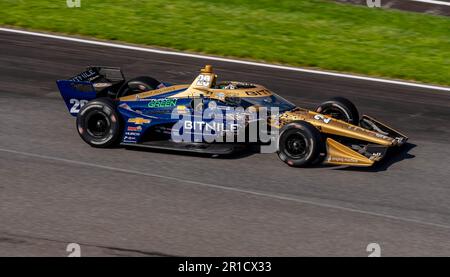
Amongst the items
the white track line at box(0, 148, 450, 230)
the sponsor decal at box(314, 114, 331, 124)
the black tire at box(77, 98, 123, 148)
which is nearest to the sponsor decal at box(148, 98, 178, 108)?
the black tire at box(77, 98, 123, 148)

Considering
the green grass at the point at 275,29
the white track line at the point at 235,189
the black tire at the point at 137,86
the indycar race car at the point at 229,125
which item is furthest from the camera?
the green grass at the point at 275,29

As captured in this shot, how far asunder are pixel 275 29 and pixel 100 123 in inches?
315

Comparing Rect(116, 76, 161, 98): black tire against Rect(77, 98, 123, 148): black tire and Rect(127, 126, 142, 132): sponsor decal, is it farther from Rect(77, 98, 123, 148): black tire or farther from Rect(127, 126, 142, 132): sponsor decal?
Rect(127, 126, 142, 132): sponsor decal

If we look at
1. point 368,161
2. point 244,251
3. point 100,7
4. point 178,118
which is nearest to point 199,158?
point 178,118

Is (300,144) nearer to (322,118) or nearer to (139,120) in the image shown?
(322,118)

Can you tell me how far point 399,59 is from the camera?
64.7ft

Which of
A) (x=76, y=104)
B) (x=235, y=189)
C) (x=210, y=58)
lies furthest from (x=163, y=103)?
(x=210, y=58)

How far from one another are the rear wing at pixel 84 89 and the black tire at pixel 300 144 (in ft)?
11.1

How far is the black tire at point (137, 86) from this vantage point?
1541 centimetres

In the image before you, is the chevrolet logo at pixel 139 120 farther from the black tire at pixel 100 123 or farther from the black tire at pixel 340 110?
the black tire at pixel 340 110

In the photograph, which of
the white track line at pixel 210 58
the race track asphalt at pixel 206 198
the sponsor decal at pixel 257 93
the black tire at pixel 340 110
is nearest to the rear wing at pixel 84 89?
the race track asphalt at pixel 206 198

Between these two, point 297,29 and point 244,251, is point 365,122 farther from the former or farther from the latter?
point 297,29

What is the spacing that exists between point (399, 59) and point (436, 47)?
42.3 inches

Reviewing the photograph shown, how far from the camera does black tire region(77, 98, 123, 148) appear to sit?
46.3ft
